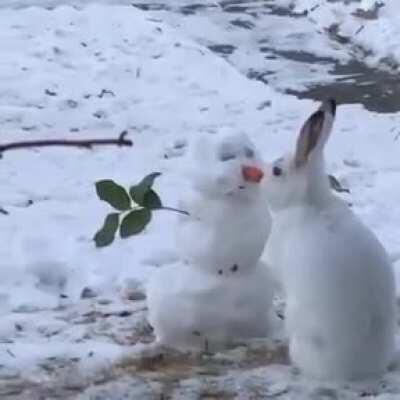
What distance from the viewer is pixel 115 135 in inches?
253

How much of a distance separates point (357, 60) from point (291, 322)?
5.20 metres

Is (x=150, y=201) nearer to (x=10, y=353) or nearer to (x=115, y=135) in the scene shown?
(x=10, y=353)

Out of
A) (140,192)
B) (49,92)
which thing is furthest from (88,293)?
(49,92)

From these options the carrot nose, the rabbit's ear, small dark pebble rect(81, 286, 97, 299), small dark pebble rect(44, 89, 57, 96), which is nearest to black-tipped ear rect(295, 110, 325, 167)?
the rabbit's ear

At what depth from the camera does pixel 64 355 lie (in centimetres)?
374

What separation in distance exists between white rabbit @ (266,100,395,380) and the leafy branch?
690mm

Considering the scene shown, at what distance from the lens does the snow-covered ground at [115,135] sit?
4.04 metres

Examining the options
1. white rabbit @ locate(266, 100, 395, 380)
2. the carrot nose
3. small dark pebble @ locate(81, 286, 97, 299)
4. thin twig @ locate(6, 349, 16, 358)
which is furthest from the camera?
small dark pebble @ locate(81, 286, 97, 299)

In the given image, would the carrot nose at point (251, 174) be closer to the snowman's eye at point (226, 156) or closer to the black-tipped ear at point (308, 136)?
the snowman's eye at point (226, 156)

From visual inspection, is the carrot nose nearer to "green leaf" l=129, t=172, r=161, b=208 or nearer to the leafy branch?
the leafy branch

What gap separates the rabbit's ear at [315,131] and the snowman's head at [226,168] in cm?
20

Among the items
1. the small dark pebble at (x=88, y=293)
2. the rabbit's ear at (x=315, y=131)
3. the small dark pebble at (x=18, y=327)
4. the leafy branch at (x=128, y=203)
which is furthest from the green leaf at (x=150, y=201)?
the small dark pebble at (x=88, y=293)

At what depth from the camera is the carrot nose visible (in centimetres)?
344

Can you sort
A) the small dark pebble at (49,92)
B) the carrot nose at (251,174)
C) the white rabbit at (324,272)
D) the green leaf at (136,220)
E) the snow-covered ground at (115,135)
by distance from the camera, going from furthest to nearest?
the small dark pebble at (49,92), the snow-covered ground at (115,135), the carrot nose at (251,174), the white rabbit at (324,272), the green leaf at (136,220)
